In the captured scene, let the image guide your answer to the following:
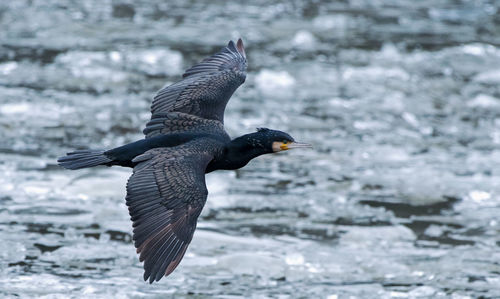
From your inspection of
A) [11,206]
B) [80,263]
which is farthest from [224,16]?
[80,263]

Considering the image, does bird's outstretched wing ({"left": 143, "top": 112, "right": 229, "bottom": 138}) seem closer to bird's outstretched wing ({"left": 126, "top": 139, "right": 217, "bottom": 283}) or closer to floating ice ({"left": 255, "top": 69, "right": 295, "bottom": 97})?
bird's outstretched wing ({"left": 126, "top": 139, "right": 217, "bottom": 283})

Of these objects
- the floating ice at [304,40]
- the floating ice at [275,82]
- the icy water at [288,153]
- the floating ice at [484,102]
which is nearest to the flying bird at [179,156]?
the icy water at [288,153]

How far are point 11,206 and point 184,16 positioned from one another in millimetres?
6172

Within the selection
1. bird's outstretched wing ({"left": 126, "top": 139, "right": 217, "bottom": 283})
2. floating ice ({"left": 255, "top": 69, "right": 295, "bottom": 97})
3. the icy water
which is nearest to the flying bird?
bird's outstretched wing ({"left": 126, "top": 139, "right": 217, "bottom": 283})

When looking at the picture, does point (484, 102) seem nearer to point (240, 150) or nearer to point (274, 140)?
point (274, 140)

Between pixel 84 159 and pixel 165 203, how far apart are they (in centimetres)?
72

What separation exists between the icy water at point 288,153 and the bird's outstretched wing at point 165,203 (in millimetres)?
994

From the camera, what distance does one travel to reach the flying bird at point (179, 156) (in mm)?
4789

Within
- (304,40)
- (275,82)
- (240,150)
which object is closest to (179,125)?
(240,150)

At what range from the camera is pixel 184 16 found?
12.8 metres

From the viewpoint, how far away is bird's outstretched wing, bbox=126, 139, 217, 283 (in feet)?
15.4

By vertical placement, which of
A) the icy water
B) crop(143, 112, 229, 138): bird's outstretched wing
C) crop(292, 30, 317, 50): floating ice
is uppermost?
crop(292, 30, 317, 50): floating ice

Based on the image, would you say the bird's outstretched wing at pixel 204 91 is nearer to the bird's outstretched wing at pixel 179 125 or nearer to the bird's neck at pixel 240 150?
the bird's outstretched wing at pixel 179 125

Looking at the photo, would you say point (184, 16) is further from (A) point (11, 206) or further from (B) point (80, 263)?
(B) point (80, 263)
